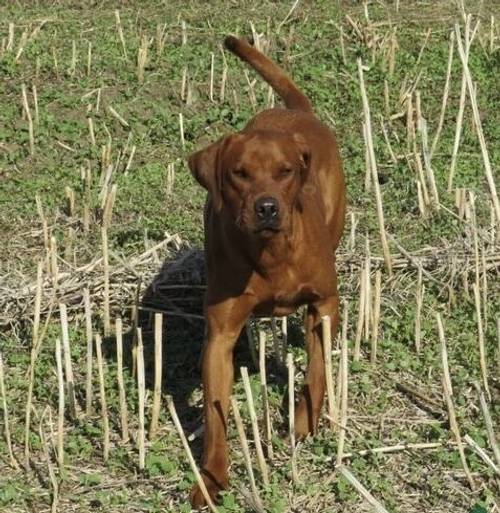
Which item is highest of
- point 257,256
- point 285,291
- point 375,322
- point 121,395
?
point 257,256

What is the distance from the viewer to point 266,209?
532 cm

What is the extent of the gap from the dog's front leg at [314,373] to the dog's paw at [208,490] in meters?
0.59

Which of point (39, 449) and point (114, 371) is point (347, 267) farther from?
point (39, 449)

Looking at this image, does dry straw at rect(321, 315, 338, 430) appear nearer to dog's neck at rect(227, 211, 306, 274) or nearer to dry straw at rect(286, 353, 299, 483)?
dry straw at rect(286, 353, 299, 483)

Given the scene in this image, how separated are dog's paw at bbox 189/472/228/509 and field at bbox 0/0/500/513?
0.25ft

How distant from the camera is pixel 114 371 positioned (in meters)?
6.61

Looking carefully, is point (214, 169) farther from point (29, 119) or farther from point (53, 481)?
point (29, 119)

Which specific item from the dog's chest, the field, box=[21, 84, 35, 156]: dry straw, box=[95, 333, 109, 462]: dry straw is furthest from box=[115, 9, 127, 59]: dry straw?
the dog's chest

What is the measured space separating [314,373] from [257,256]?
25.9 inches

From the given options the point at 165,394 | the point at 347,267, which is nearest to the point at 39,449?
the point at 165,394

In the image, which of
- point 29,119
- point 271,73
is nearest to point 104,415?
point 271,73

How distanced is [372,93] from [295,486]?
6.27 meters

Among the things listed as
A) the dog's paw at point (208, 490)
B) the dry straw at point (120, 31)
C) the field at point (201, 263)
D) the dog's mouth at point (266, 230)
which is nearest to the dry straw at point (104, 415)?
the field at point (201, 263)

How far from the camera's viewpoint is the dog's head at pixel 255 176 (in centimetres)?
534
